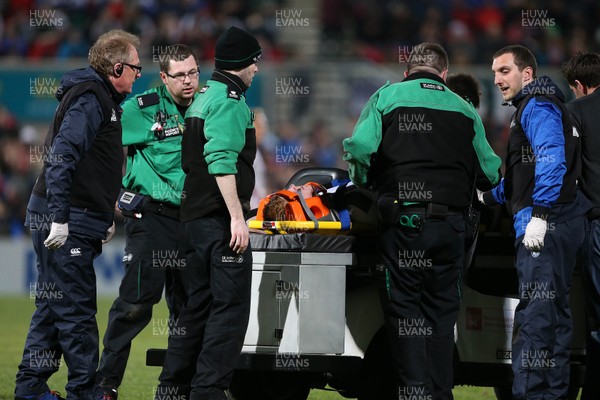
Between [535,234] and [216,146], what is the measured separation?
6.22ft

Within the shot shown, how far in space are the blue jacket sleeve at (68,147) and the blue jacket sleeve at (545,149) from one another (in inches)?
101

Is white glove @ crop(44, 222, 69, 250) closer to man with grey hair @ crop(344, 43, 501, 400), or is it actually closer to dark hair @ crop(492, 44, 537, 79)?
man with grey hair @ crop(344, 43, 501, 400)

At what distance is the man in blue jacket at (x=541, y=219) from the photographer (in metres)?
6.55

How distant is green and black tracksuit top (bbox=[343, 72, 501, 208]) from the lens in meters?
6.58

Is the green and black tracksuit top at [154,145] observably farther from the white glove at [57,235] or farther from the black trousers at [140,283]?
the white glove at [57,235]

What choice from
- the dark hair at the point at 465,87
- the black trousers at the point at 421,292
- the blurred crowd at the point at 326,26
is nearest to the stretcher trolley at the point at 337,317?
the black trousers at the point at 421,292

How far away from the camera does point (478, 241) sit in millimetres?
7297

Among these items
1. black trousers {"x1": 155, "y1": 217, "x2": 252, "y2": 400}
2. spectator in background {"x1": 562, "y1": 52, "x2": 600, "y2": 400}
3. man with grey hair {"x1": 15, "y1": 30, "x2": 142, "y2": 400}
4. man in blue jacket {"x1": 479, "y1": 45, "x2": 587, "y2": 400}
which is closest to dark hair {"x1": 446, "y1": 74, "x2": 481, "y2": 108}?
man in blue jacket {"x1": 479, "y1": 45, "x2": 587, "y2": 400}

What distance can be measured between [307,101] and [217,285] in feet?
40.1

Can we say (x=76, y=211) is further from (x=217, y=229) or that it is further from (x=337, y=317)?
(x=337, y=317)

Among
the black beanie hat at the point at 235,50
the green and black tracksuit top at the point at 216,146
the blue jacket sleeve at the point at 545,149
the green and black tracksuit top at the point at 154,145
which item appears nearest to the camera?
the green and black tracksuit top at the point at 216,146

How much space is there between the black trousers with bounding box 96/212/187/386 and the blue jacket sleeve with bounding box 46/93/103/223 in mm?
979

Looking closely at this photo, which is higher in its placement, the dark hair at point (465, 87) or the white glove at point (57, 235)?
the dark hair at point (465, 87)

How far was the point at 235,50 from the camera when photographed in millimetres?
6492
